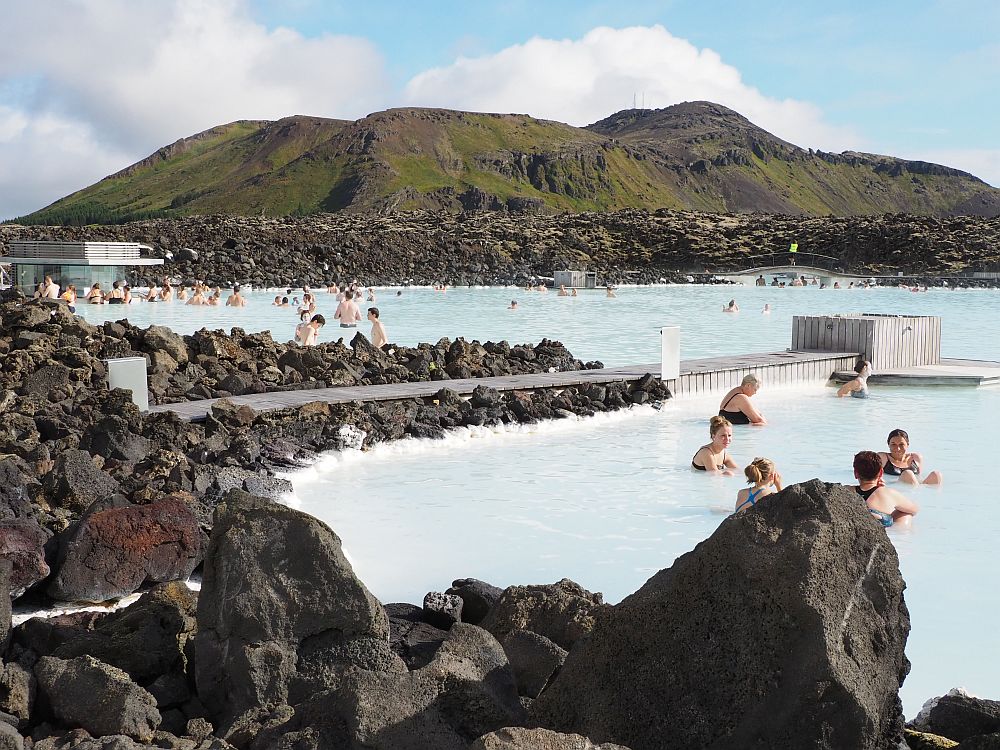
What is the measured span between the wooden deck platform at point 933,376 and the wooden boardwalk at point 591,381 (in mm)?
402

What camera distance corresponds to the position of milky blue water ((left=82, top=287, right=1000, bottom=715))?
529 cm

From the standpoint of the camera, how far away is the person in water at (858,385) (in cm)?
1116

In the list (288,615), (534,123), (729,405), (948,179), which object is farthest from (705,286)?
(948,179)

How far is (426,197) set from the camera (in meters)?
116

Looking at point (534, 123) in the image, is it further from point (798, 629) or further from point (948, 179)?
point (798, 629)

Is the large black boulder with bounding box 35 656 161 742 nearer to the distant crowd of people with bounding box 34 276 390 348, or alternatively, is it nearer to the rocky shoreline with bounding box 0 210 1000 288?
the distant crowd of people with bounding box 34 276 390 348

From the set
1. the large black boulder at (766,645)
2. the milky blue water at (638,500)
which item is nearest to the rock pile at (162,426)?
the milky blue water at (638,500)

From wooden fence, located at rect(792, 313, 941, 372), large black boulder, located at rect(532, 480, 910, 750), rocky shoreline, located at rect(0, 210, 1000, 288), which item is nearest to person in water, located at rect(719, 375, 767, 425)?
wooden fence, located at rect(792, 313, 941, 372)

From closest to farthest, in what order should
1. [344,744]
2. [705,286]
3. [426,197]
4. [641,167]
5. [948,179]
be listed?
[344,744] → [705,286] → [426,197] → [641,167] → [948,179]

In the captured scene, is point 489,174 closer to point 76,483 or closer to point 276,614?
point 76,483

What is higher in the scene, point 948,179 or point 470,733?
point 948,179

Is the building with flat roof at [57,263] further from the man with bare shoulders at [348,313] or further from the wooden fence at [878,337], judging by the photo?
the wooden fence at [878,337]

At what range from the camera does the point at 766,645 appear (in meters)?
2.24

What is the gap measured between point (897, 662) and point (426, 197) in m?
116
